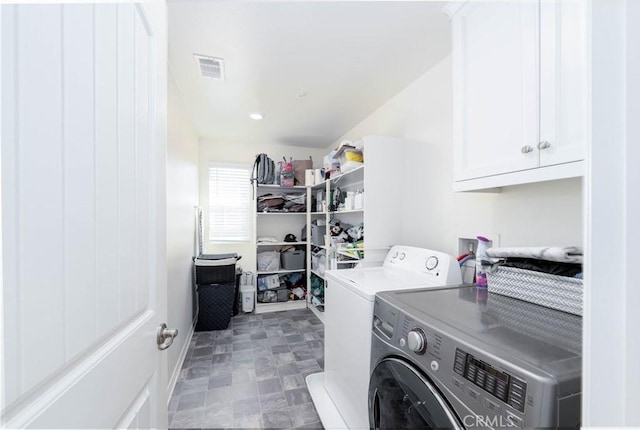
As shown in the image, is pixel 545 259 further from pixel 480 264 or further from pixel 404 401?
pixel 404 401

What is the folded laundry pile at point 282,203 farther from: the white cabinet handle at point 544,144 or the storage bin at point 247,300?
the white cabinet handle at point 544,144

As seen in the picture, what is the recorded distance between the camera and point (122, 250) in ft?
2.04

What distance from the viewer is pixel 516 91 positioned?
102cm

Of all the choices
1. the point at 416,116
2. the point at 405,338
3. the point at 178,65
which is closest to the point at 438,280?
the point at 405,338

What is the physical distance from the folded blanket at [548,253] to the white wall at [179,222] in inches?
82.0

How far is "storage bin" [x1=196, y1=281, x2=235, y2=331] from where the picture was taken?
295cm

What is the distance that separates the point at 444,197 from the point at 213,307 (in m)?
2.66

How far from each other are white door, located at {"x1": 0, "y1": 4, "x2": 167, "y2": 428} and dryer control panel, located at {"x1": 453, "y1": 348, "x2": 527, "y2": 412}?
2.84 ft

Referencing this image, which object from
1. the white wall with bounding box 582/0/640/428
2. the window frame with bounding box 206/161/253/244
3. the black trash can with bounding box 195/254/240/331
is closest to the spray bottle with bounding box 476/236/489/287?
the white wall with bounding box 582/0/640/428

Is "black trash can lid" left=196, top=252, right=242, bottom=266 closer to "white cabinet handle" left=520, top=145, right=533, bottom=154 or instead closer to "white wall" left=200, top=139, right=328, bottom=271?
"white wall" left=200, top=139, right=328, bottom=271

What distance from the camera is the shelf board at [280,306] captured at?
3.52 m

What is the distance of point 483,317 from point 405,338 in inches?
11.4

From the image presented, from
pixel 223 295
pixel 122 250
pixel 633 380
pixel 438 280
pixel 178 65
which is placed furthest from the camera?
pixel 223 295

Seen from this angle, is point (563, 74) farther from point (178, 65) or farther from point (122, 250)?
point (178, 65)
